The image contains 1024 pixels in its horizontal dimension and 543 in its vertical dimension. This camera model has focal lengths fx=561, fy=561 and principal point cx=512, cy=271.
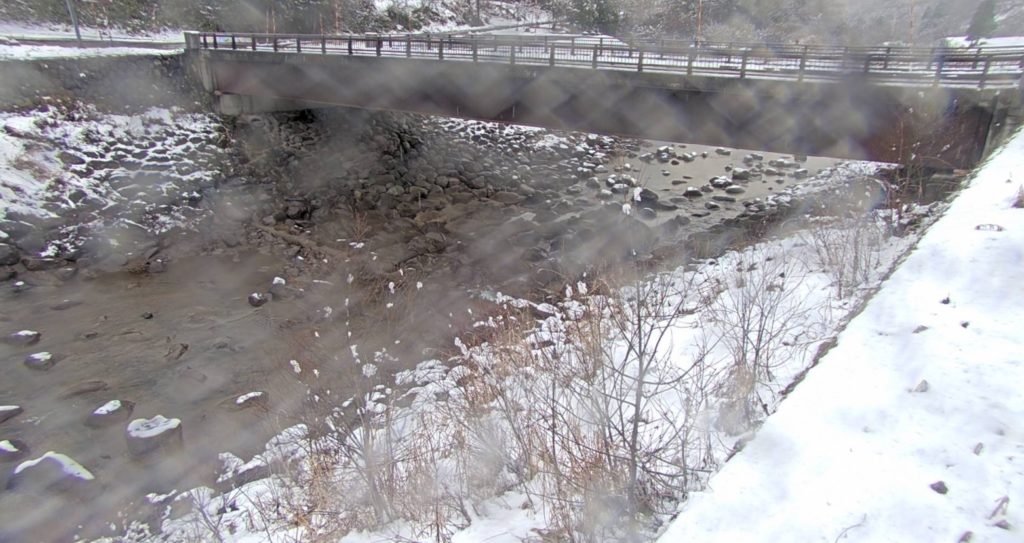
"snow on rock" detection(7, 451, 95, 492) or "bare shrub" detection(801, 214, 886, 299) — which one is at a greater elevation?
"bare shrub" detection(801, 214, 886, 299)

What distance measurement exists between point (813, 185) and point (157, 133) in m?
24.8

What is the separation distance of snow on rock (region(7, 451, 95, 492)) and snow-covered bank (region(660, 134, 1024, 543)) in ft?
29.5

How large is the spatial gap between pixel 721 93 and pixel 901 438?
1232 centimetres

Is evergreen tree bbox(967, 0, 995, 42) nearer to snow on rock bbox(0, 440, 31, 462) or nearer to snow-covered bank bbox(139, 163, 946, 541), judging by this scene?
snow-covered bank bbox(139, 163, 946, 541)

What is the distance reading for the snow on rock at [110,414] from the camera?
9633 mm

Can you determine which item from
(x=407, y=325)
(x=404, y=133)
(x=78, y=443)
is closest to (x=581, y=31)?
(x=404, y=133)

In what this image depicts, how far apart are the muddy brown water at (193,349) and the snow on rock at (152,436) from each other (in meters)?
0.20

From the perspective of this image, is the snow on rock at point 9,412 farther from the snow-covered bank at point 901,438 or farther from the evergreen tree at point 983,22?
the evergreen tree at point 983,22

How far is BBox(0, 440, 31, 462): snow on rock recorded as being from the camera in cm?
877

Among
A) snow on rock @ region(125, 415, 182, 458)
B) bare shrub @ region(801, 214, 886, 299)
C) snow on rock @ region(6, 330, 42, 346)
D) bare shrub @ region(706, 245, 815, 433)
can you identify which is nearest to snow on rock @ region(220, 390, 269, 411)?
snow on rock @ region(125, 415, 182, 458)

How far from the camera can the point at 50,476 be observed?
8367 millimetres

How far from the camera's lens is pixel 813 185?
2109cm

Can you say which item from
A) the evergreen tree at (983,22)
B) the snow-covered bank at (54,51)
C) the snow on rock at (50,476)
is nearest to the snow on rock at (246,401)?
the snow on rock at (50,476)

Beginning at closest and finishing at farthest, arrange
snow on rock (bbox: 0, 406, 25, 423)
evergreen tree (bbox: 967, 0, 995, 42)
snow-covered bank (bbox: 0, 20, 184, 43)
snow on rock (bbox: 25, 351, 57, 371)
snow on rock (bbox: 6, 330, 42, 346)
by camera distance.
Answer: snow on rock (bbox: 0, 406, 25, 423), snow on rock (bbox: 25, 351, 57, 371), snow on rock (bbox: 6, 330, 42, 346), snow-covered bank (bbox: 0, 20, 184, 43), evergreen tree (bbox: 967, 0, 995, 42)
